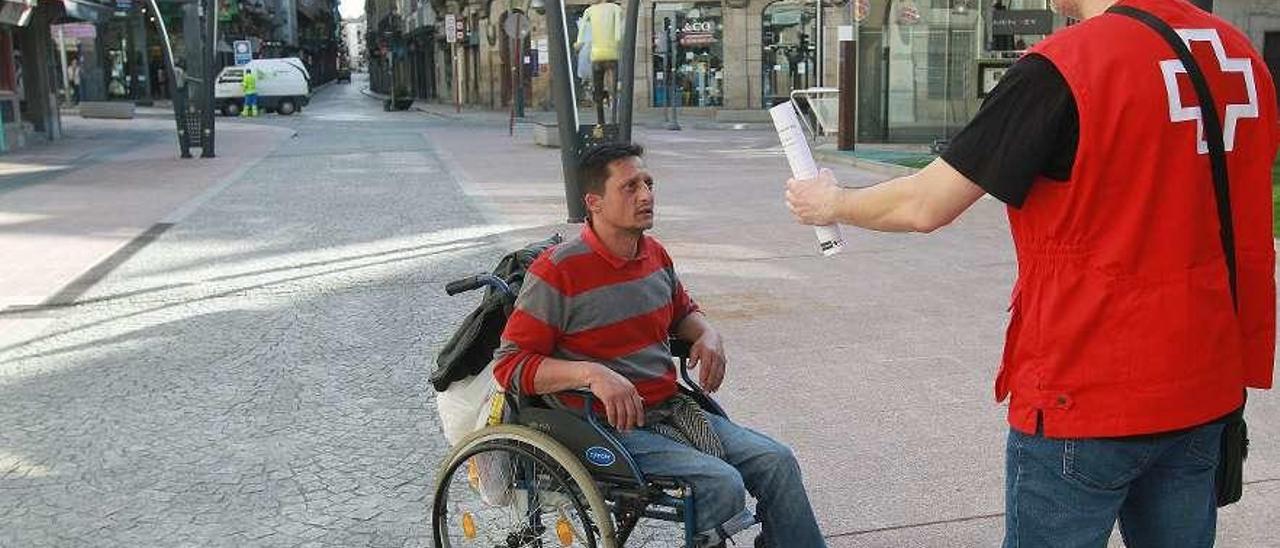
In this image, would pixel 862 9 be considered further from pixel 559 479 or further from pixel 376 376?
pixel 559 479

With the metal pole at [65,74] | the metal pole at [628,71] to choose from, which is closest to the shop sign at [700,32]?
the metal pole at [65,74]

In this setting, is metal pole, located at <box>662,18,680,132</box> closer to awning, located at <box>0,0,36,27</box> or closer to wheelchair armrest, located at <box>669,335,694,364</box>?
awning, located at <box>0,0,36,27</box>

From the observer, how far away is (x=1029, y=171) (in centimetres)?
188

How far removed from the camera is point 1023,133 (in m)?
1.86

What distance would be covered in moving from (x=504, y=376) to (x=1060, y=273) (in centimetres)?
149

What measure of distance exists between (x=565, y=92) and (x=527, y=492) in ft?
25.7

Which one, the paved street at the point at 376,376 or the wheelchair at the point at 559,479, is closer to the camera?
the wheelchair at the point at 559,479

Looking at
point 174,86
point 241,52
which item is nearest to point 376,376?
point 174,86

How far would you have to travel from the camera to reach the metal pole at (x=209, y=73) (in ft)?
58.5

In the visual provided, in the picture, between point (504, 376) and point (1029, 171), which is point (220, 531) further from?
point (1029, 171)

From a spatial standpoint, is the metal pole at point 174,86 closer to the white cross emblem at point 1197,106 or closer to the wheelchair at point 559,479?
the wheelchair at point 559,479

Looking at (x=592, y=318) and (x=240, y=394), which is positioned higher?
(x=592, y=318)

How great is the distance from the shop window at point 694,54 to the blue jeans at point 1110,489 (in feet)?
120

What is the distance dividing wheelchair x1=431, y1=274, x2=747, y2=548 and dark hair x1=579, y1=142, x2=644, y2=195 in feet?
1.17
